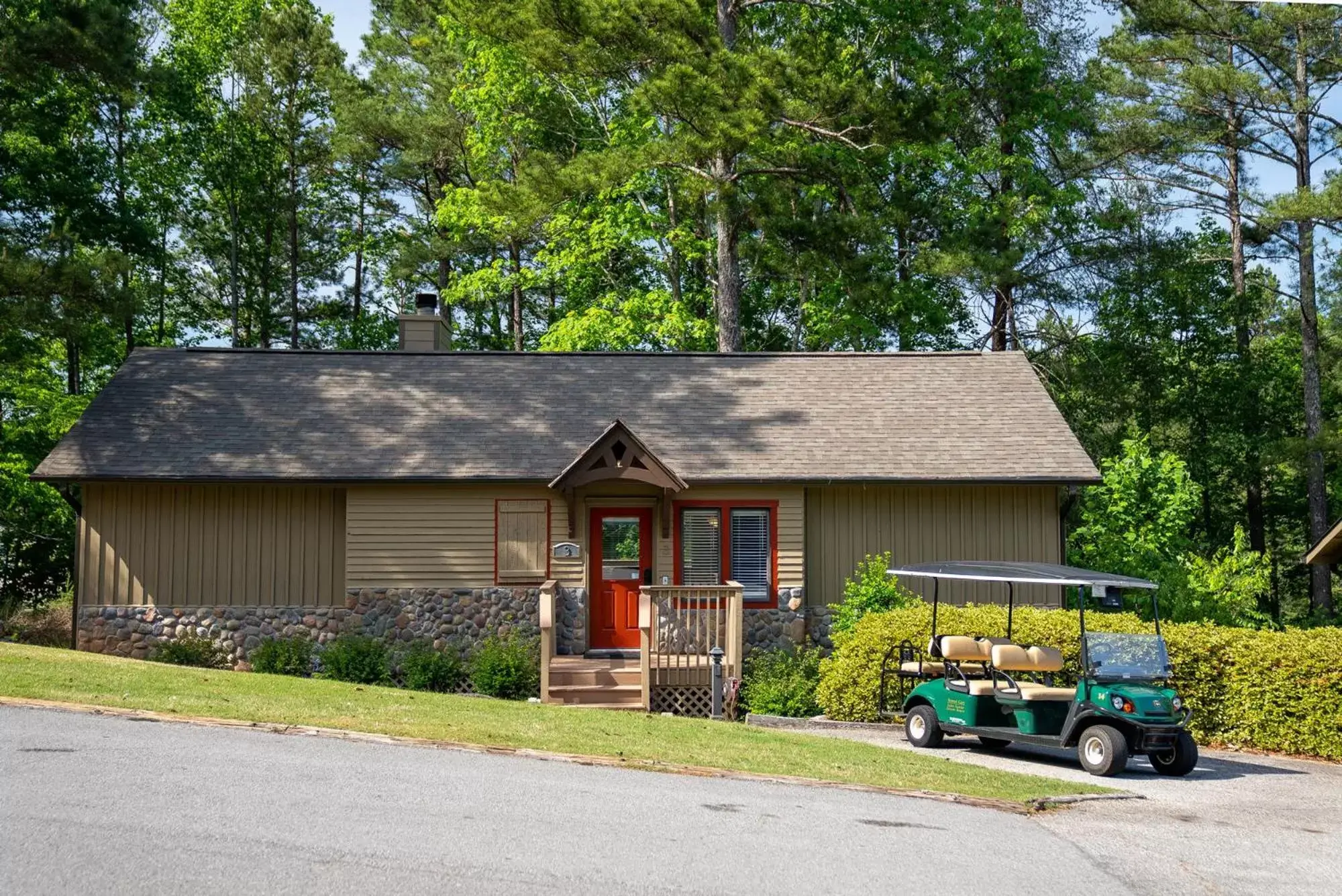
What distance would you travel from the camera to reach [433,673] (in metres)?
18.4

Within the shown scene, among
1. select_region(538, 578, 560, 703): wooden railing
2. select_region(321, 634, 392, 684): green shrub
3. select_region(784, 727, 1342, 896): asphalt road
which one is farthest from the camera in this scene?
select_region(321, 634, 392, 684): green shrub

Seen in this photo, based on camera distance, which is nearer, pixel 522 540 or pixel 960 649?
pixel 960 649

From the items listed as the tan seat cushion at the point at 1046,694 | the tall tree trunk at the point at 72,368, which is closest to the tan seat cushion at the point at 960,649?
the tan seat cushion at the point at 1046,694

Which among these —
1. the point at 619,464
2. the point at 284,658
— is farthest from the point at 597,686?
the point at 284,658

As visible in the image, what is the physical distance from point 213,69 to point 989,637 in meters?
27.7

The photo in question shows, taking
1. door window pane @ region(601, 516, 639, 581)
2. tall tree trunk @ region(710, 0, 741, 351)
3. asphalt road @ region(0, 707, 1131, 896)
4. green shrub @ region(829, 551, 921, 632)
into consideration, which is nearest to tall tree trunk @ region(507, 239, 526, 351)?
tall tree trunk @ region(710, 0, 741, 351)

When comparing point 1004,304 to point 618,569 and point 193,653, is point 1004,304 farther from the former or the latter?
point 193,653

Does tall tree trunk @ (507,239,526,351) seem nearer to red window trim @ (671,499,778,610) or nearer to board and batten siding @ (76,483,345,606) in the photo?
board and batten siding @ (76,483,345,606)

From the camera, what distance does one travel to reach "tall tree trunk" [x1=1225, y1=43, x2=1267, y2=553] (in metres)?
30.5

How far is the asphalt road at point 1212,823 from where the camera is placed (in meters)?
8.02

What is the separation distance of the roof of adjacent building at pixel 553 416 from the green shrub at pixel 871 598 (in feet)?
5.44

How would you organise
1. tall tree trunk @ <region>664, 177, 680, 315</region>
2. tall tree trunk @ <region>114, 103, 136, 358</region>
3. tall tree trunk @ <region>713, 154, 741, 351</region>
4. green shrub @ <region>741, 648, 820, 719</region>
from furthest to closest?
tall tree trunk @ <region>664, 177, 680, 315</region>
tall tree trunk @ <region>114, 103, 136, 358</region>
tall tree trunk @ <region>713, 154, 741, 351</region>
green shrub @ <region>741, 648, 820, 719</region>

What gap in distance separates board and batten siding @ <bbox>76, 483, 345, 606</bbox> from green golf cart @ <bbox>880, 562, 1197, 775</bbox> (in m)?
9.79

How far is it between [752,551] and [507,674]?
420cm
